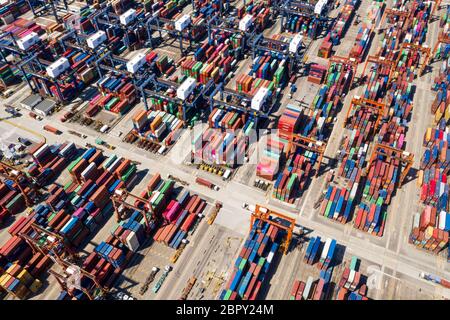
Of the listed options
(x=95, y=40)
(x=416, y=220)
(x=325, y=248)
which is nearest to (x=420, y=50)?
(x=416, y=220)

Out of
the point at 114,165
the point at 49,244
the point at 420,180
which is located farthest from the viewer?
the point at 114,165

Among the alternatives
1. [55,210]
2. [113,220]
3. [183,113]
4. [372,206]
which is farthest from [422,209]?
[55,210]

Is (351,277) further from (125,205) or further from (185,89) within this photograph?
(185,89)

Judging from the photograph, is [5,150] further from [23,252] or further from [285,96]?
[285,96]

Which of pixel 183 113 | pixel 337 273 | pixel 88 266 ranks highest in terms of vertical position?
pixel 183 113

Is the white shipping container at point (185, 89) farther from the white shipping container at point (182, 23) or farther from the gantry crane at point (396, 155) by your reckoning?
the gantry crane at point (396, 155)

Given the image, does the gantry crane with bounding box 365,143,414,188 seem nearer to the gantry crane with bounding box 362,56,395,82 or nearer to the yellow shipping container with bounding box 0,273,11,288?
the gantry crane with bounding box 362,56,395,82

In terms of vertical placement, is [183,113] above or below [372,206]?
above
